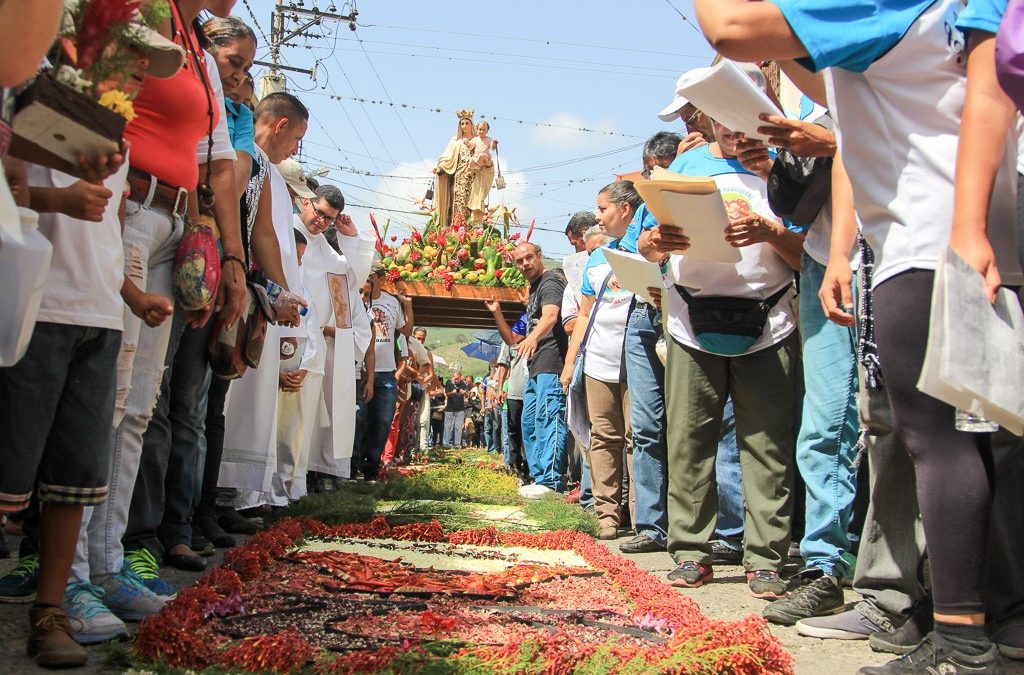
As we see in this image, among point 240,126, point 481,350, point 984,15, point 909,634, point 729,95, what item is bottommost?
point 909,634

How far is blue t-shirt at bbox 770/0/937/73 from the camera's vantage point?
267 cm

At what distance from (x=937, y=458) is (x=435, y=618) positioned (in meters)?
1.48

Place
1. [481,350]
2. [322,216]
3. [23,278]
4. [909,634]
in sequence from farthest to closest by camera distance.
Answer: [481,350]
[322,216]
[909,634]
[23,278]

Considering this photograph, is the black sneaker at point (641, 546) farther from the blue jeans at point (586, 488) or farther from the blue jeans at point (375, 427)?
the blue jeans at point (375, 427)

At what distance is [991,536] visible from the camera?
3018 mm

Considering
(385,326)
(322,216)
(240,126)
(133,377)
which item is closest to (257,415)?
(240,126)

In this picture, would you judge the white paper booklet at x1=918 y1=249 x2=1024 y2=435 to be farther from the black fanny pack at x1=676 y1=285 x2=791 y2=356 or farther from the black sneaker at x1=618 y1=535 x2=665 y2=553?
the black sneaker at x1=618 y1=535 x2=665 y2=553

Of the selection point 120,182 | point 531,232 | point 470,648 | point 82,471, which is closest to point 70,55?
point 120,182

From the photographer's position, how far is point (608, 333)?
23.2 ft

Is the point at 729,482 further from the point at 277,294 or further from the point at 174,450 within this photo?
the point at 174,450

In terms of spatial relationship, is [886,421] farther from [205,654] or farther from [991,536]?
[205,654]

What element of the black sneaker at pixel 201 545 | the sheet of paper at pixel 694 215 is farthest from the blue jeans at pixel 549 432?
the sheet of paper at pixel 694 215

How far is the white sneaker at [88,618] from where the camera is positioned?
308cm

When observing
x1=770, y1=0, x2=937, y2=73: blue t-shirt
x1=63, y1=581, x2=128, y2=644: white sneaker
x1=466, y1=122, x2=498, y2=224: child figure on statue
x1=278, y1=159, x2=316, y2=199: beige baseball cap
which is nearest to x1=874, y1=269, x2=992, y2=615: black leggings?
x1=770, y1=0, x2=937, y2=73: blue t-shirt
